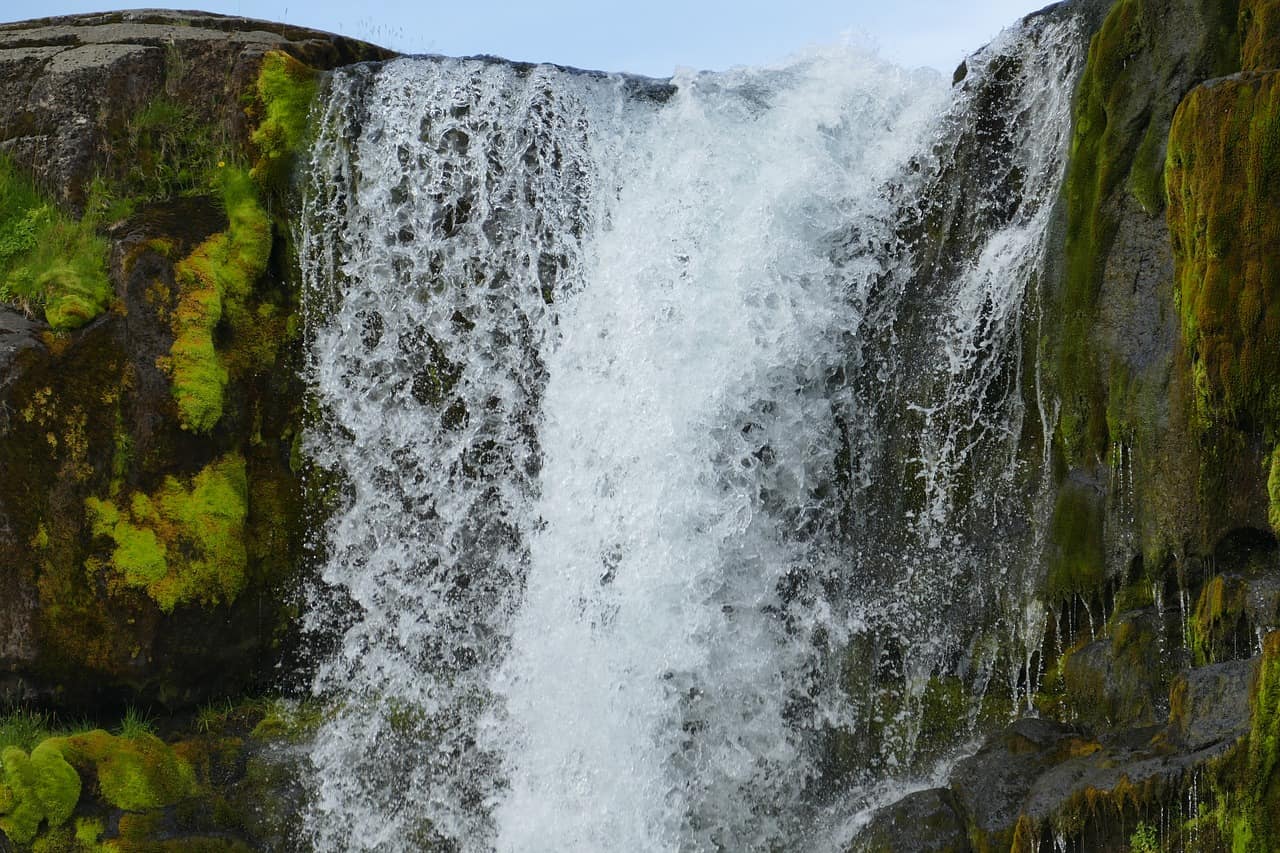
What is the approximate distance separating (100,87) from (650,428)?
16.4ft

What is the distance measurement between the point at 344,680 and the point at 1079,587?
453 cm

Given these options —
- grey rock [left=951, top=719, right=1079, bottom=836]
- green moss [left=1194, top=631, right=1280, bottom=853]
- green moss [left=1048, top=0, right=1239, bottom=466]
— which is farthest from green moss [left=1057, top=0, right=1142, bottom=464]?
green moss [left=1194, top=631, right=1280, bottom=853]

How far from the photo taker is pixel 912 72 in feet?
28.4

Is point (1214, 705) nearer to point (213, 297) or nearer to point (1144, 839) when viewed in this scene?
point (1144, 839)

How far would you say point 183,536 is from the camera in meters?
8.16

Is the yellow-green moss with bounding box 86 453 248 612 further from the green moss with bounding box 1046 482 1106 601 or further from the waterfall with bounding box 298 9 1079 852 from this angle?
the green moss with bounding box 1046 482 1106 601

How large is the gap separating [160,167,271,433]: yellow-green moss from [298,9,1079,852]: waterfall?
429 mm

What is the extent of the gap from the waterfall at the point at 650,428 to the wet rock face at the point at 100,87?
86 centimetres

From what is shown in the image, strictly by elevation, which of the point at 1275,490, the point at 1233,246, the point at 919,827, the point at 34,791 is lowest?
the point at 34,791

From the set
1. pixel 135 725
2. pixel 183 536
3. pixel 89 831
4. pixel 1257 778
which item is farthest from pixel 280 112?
pixel 1257 778

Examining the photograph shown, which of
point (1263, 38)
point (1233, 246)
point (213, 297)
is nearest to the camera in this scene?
point (1233, 246)

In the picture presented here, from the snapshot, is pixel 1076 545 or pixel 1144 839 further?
pixel 1076 545

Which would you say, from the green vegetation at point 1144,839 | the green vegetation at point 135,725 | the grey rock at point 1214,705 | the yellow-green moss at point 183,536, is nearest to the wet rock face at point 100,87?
the yellow-green moss at point 183,536

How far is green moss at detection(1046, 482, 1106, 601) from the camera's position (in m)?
6.32
